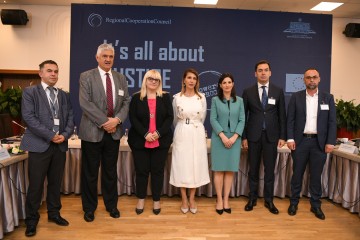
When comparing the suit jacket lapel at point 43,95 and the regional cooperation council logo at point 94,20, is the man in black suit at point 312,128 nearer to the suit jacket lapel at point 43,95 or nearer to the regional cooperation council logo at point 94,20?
the suit jacket lapel at point 43,95

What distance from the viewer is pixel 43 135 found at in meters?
2.51

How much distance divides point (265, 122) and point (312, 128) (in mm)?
466

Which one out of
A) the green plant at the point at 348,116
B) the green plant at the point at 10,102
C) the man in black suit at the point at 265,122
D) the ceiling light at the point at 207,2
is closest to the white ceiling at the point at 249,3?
the ceiling light at the point at 207,2

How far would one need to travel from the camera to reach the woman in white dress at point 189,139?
119 inches

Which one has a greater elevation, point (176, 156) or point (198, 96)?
point (198, 96)

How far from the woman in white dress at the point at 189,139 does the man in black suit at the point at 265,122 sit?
19.7 inches

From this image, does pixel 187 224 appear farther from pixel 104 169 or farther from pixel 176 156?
pixel 104 169

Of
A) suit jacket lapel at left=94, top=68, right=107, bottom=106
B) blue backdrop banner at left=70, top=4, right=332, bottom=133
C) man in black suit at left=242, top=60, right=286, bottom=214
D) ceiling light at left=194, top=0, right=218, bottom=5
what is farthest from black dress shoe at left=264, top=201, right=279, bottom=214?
ceiling light at left=194, top=0, right=218, bottom=5

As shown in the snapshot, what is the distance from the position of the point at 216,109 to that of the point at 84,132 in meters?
1.28

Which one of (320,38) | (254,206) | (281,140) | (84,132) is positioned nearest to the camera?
(84,132)

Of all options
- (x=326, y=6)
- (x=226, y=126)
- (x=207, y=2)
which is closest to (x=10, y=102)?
(x=226, y=126)

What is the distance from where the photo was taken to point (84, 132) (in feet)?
9.14

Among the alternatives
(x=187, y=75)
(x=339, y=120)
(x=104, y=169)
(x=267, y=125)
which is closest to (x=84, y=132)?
(x=104, y=169)

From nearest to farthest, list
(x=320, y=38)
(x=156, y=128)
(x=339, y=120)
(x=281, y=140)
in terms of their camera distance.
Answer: (x=156, y=128), (x=281, y=140), (x=339, y=120), (x=320, y=38)
